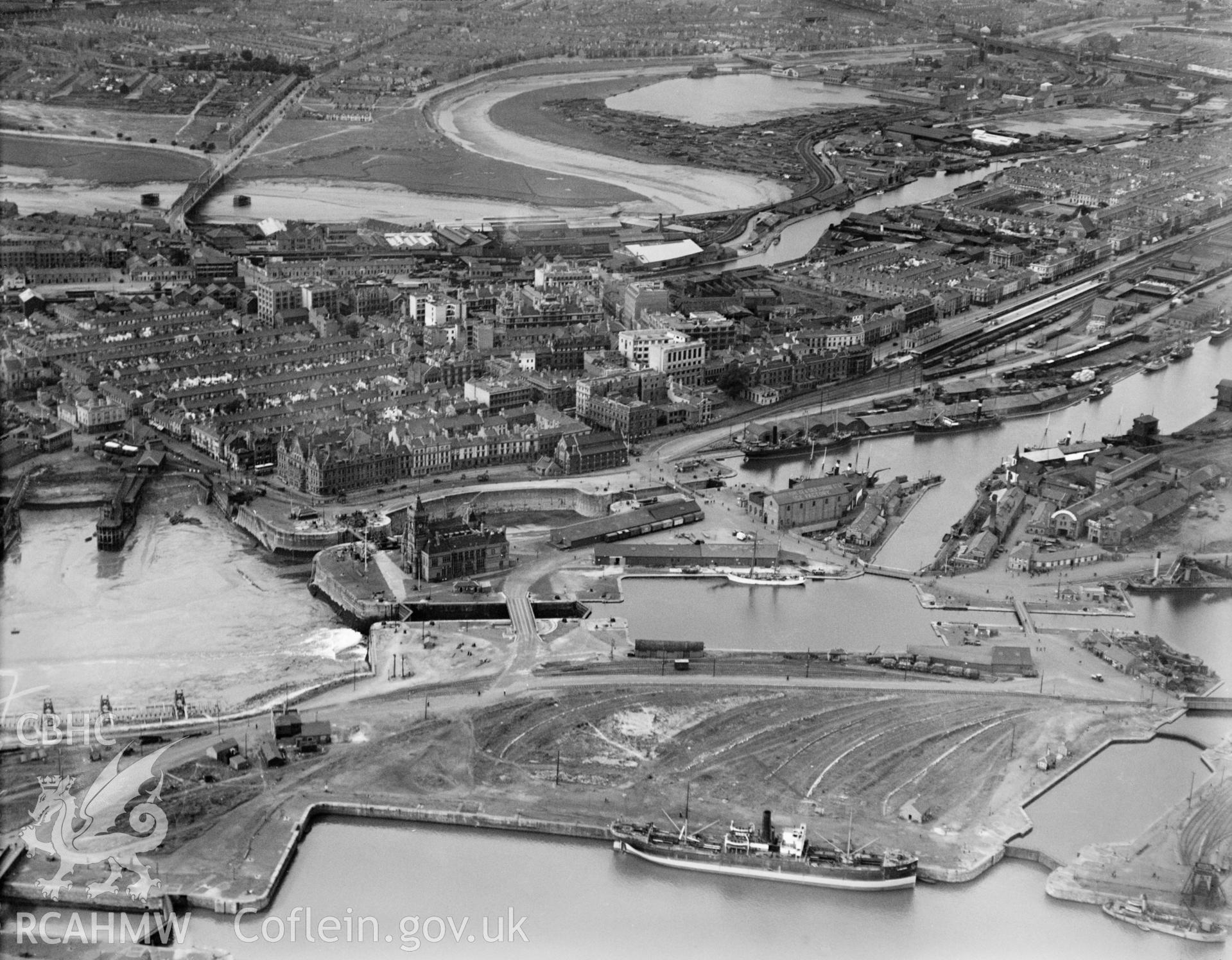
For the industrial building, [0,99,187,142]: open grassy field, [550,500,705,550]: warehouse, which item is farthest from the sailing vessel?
[0,99,187,142]: open grassy field

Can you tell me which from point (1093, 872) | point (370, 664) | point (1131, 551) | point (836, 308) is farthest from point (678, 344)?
point (1093, 872)

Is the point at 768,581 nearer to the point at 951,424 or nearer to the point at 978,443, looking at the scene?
the point at 978,443

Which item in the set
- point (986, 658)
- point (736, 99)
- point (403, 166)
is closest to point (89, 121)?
point (403, 166)

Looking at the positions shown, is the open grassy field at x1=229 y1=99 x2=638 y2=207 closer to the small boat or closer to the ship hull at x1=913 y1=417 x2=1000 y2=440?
the ship hull at x1=913 y1=417 x2=1000 y2=440

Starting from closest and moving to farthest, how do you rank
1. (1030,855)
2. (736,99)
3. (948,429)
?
(1030,855), (948,429), (736,99)

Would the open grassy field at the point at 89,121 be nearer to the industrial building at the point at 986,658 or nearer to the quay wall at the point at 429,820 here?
the industrial building at the point at 986,658

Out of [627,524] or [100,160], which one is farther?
[100,160]

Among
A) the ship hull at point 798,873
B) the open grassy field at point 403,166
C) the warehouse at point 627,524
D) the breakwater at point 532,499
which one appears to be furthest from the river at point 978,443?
the open grassy field at point 403,166
